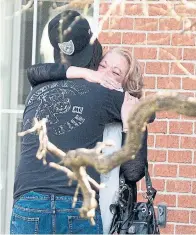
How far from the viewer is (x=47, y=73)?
15.5ft

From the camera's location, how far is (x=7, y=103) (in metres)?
6.53

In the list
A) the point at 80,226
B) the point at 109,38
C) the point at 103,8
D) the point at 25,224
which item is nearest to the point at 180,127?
the point at 109,38

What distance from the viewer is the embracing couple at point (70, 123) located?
14.6 feet

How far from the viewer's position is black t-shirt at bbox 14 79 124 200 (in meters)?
4.49

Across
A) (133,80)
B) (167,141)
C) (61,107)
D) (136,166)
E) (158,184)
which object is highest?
(133,80)

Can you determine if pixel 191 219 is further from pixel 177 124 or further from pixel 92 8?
pixel 92 8

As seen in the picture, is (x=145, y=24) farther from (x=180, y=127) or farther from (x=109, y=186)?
(x=109, y=186)

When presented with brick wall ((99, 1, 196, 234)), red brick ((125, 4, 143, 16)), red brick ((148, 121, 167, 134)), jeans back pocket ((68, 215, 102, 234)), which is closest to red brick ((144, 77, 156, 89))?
brick wall ((99, 1, 196, 234))

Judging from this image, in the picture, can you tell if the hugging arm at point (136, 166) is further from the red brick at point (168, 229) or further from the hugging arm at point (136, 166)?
the red brick at point (168, 229)

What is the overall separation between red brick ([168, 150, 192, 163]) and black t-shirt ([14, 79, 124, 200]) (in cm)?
152

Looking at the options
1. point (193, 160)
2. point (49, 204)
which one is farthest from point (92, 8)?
point (49, 204)

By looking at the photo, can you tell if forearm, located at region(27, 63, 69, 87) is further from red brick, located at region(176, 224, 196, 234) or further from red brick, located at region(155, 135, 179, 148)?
red brick, located at region(176, 224, 196, 234)

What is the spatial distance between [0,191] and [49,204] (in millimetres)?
2112

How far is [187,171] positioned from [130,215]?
1.56 m
